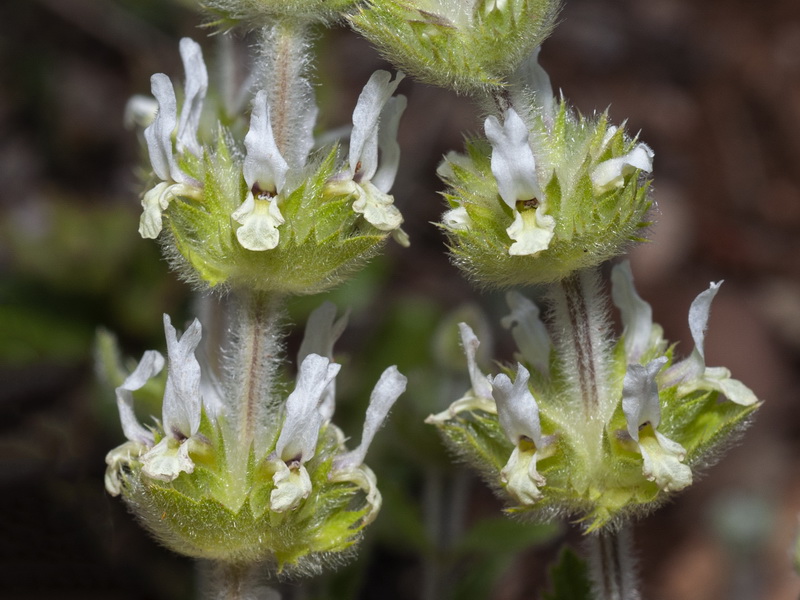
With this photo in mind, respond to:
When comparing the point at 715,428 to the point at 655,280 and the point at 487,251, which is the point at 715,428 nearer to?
the point at 487,251

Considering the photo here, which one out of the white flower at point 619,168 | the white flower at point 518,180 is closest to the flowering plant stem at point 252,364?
the white flower at point 518,180

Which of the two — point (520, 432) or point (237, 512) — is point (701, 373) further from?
point (237, 512)

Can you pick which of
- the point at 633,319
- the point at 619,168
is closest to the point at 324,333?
the point at 633,319

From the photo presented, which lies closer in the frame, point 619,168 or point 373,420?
point 619,168

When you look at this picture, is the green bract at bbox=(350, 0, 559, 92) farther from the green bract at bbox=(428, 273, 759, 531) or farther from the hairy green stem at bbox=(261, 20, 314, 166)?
the green bract at bbox=(428, 273, 759, 531)

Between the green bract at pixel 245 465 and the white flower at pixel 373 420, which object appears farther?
the white flower at pixel 373 420

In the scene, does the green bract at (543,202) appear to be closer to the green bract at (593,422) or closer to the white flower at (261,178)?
the green bract at (593,422)
